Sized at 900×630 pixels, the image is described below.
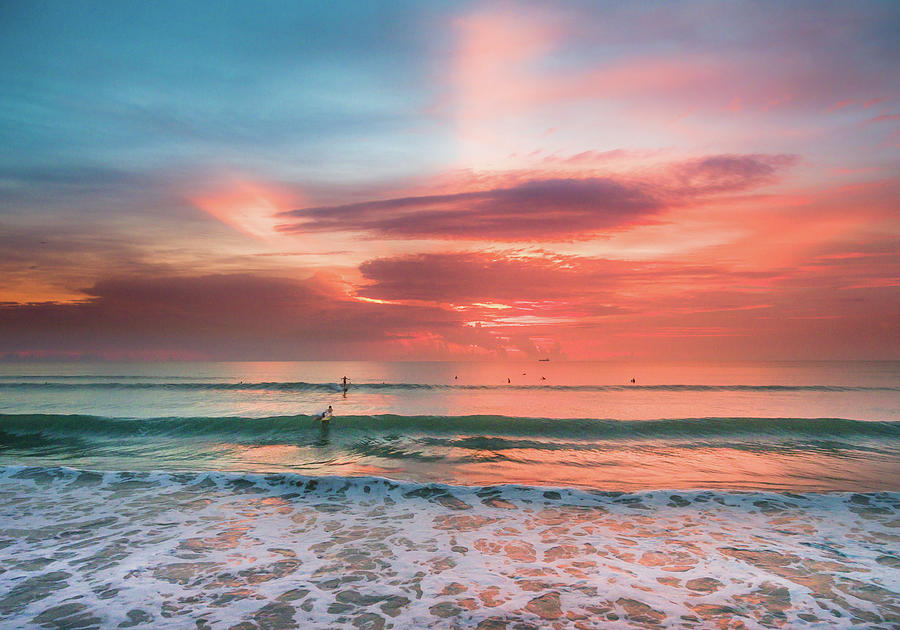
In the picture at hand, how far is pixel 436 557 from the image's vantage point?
8500mm

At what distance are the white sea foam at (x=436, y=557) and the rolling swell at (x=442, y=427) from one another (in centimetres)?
1269

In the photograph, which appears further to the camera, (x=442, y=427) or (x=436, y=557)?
(x=442, y=427)

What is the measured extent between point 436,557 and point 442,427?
732 inches

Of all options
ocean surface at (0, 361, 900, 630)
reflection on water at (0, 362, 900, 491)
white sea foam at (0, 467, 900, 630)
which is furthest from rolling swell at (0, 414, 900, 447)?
white sea foam at (0, 467, 900, 630)

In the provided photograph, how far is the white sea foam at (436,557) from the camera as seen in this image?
6.52 m

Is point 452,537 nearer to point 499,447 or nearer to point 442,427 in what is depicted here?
point 499,447

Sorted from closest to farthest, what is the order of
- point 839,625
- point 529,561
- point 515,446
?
point 839,625 → point 529,561 → point 515,446

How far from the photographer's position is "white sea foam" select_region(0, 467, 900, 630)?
652 centimetres

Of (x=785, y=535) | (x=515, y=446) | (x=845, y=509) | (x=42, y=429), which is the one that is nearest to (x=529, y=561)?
(x=785, y=535)

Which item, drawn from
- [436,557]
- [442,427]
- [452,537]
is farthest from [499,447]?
[436,557]

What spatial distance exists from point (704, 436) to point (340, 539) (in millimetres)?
22815

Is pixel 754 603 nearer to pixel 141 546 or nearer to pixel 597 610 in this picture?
pixel 597 610

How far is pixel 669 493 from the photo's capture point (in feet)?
40.9

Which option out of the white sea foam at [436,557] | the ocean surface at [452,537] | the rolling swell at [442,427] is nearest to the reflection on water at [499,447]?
the rolling swell at [442,427]
